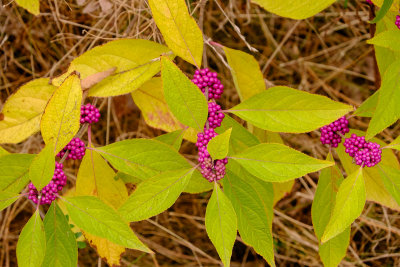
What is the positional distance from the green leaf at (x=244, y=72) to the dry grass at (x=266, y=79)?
2.61 feet

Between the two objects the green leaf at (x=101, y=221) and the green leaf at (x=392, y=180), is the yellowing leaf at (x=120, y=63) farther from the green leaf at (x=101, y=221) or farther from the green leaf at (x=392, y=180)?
the green leaf at (x=392, y=180)

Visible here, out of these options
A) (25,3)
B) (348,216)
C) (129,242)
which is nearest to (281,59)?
(25,3)

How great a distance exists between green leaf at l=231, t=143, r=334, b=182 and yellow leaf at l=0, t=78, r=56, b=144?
476 millimetres

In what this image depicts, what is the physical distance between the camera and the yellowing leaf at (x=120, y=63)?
963mm

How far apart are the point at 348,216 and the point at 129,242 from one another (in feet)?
1.25

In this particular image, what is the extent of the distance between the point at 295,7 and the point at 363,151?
11.9 inches

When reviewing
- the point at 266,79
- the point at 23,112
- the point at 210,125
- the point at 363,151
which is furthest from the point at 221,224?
the point at 266,79

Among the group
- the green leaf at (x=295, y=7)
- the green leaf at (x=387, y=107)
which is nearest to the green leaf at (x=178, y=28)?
the green leaf at (x=295, y=7)

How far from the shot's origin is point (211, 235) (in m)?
0.80

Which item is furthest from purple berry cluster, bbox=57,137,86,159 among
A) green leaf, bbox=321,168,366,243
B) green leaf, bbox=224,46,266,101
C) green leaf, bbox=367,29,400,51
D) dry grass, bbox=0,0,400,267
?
dry grass, bbox=0,0,400,267

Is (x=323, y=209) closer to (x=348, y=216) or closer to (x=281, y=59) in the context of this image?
(x=348, y=216)

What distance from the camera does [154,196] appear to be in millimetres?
810

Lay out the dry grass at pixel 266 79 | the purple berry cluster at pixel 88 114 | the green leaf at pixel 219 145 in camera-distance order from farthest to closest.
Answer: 1. the dry grass at pixel 266 79
2. the purple berry cluster at pixel 88 114
3. the green leaf at pixel 219 145

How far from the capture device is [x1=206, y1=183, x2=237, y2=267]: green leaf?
0.80 m
